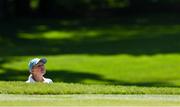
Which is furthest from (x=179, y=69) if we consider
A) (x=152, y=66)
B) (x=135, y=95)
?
(x=135, y=95)

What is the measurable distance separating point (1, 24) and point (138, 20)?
30.7 feet

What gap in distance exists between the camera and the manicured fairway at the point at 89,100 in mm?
7453

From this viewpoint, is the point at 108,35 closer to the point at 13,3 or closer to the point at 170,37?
the point at 170,37

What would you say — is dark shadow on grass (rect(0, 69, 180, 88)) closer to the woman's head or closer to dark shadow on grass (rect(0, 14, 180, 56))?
dark shadow on grass (rect(0, 14, 180, 56))

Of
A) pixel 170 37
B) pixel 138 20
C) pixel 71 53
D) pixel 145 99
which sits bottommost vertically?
pixel 145 99

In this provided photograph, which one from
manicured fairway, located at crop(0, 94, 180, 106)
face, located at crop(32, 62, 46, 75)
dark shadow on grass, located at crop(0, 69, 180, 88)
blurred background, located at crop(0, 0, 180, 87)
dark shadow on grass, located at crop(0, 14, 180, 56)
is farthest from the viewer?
dark shadow on grass, located at crop(0, 14, 180, 56)

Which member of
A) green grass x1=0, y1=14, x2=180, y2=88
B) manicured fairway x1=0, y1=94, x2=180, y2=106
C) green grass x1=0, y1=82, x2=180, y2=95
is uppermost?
green grass x1=0, y1=14, x2=180, y2=88

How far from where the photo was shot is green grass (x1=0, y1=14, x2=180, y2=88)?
2011 cm

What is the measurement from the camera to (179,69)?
21.2 meters

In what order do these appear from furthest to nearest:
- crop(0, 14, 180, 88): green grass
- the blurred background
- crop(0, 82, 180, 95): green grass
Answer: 1. the blurred background
2. crop(0, 14, 180, 88): green grass
3. crop(0, 82, 180, 95): green grass

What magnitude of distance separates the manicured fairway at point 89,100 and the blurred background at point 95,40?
911cm

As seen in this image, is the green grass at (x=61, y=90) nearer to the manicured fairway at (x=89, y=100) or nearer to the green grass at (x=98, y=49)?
the manicured fairway at (x=89, y=100)

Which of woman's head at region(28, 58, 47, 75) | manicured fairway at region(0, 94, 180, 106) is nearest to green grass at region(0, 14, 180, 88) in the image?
woman's head at region(28, 58, 47, 75)

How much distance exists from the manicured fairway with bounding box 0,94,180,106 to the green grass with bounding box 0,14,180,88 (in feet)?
29.0
